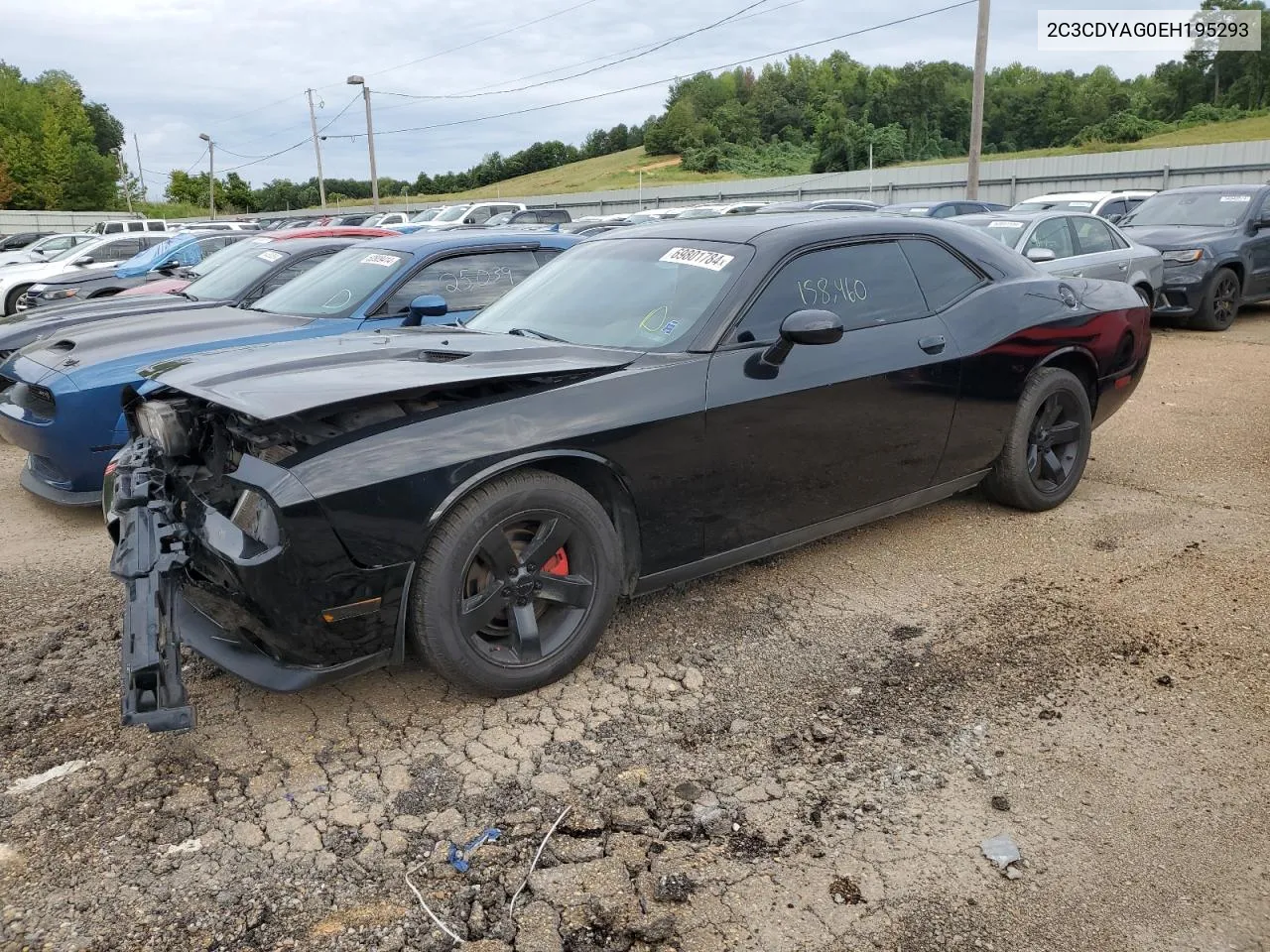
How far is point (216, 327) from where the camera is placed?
6.20m

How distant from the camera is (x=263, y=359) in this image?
3.62 meters

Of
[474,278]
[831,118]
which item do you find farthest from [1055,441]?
[831,118]

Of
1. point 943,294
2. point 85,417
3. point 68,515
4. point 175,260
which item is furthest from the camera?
point 175,260

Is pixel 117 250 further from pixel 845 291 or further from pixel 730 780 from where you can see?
pixel 730 780

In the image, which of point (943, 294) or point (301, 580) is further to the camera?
point (943, 294)

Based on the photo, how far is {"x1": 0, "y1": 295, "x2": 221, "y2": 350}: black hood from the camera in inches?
281

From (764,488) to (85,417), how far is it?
148 inches

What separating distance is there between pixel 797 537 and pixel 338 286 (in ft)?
13.1

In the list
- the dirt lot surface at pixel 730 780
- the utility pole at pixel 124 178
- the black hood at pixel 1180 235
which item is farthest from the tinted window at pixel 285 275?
the utility pole at pixel 124 178

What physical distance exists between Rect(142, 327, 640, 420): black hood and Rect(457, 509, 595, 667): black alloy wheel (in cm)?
54

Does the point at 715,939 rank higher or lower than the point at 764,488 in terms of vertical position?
lower

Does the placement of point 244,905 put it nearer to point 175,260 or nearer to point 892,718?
point 892,718

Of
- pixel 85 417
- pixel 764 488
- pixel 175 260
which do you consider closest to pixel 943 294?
pixel 764 488

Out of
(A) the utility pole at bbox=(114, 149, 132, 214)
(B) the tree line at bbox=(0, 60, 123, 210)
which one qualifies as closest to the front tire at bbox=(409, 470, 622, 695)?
(B) the tree line at bbox=(0, 60, 123, 210)
